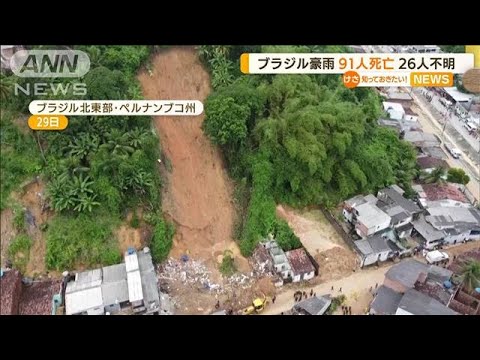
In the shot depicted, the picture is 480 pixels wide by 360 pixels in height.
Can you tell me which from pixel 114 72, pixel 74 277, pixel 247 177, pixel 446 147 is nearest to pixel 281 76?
pixel 247 177

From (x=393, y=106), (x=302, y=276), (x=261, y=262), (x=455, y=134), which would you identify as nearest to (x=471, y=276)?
(x=302, y=276)

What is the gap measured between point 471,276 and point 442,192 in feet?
14.6

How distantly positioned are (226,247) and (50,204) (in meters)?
5.44

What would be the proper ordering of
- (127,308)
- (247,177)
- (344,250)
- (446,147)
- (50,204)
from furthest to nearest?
1. (446,147)
2. (247,177)
3. (344,250)
4. (50,204)
5. (127,308)

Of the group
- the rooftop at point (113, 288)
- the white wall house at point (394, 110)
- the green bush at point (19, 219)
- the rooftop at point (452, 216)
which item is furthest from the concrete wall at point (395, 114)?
the green bush at point (19, 219)

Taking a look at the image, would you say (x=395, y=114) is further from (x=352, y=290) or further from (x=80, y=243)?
(x=80, y=243)

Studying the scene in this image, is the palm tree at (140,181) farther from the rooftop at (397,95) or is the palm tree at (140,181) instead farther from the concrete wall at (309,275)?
the rooftop at (397,95)

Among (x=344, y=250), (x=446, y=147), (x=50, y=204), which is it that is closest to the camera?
(x=50, y=204)

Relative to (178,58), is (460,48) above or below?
below

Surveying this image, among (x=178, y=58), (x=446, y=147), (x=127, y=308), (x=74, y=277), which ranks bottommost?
(x=127, y=308)

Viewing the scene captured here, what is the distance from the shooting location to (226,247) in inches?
581

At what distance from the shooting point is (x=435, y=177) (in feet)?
56.1

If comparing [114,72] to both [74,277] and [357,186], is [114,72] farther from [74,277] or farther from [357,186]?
[357,186]
